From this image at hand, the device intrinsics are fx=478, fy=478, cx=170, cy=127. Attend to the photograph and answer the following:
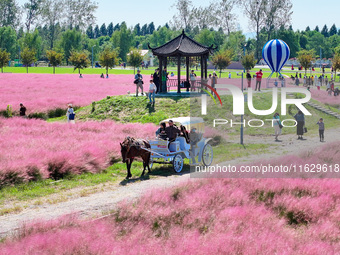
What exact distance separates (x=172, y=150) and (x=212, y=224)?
7236 millimetres

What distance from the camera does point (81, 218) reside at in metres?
10.8

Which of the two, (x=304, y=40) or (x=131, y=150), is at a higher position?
(x=304, y=40)

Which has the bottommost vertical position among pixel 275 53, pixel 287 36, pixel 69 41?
pixel 275 53

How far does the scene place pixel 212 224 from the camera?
31.7 ft

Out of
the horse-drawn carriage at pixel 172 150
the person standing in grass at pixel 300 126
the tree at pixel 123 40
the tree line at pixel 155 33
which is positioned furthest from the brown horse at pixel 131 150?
the tree at pixel 123 40

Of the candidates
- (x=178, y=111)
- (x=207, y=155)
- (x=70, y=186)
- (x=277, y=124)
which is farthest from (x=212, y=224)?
(x=178, y=111)

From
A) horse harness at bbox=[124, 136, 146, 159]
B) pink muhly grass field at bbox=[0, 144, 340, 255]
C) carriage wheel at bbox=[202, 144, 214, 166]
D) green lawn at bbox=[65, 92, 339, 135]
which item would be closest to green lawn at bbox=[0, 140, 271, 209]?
carriage wheel at bbox=[202, 144, 214, 166]

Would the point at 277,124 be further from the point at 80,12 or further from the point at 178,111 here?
the point at 80,12

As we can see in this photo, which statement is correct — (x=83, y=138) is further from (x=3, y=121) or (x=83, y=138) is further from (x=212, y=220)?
(x=212, y=220)

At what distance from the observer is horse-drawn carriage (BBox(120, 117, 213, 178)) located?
1568cm

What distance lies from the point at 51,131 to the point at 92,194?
32.8 feet

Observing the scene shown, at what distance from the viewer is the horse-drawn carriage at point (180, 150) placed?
16562 mm

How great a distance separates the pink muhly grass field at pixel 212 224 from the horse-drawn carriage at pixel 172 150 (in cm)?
329

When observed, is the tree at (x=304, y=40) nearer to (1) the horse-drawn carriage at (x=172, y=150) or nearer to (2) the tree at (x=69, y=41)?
(2) the tree at (x=69, y=41)
